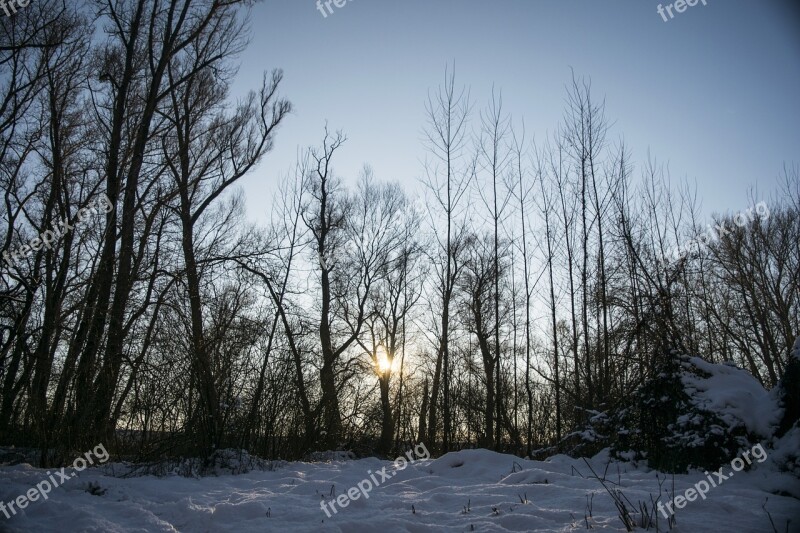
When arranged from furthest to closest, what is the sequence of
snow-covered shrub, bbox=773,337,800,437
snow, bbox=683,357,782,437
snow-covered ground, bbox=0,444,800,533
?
snow, bbox=683,357,782,437
snow-covered shrub, bbox=773,337,800,437
snow-covered ground, bbox=0,444,800,533

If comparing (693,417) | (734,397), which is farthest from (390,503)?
(734,397)

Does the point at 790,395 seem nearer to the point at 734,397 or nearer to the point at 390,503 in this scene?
the point at 734,397

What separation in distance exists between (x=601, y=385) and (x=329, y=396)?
5.80 metres

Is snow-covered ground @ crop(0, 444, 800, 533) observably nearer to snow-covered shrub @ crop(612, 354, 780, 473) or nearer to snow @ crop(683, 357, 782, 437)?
snow-covered shrub @ crop(612, 354, 780, 473)

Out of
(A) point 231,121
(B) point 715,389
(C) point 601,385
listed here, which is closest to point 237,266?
(A) point 231,121

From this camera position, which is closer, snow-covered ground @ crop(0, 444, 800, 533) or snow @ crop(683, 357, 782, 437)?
snow-covered ground @ crop(0, 444, 800, 533)

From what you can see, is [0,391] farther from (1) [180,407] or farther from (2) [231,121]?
(2) [231,121]

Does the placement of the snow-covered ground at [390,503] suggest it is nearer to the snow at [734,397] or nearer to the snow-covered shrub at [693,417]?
the snow-covered shrub at [693,417]

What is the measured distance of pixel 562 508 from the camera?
3451 millimetres

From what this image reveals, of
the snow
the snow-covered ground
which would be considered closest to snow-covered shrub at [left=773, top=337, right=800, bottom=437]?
the snow

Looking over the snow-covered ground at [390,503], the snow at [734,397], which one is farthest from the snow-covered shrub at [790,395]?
the snow-covered ground at [390,503]

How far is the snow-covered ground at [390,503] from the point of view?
10.0 feet

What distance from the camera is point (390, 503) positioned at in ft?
12.8

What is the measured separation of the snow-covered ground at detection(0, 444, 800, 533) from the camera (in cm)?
306
